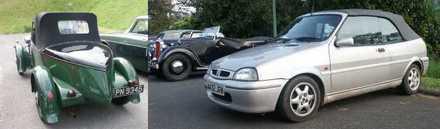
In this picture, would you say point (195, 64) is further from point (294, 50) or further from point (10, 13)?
point (294, 50)

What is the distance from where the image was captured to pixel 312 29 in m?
5.28

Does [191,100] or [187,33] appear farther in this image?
[187,33]

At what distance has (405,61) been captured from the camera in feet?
18.5

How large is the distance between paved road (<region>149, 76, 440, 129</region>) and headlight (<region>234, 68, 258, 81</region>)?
21.9 inches

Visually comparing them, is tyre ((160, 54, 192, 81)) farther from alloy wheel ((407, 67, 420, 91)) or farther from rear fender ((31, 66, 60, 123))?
alloy wheel ((407, 67, 420, 91))

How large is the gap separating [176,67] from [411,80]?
428 cm

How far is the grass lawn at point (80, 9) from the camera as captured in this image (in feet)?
16.0

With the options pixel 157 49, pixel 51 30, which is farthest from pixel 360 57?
pixel 157 49

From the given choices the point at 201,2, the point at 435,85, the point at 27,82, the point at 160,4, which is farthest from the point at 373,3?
the point at 27,82

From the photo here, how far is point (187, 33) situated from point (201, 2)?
5979 millimetres

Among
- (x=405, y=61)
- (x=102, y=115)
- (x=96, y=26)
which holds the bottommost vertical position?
(x=102, y=115)

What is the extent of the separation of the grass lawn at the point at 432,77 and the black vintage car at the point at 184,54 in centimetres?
294

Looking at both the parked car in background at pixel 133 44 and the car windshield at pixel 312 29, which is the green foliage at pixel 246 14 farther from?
the parked car in background at pixel 133 44

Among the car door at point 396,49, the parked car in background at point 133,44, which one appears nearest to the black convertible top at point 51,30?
the parked car in background at point 133,44
